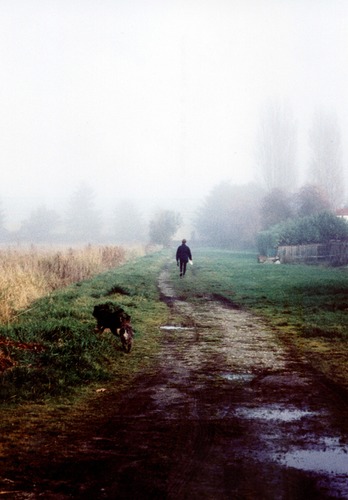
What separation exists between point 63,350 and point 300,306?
8.65 meters

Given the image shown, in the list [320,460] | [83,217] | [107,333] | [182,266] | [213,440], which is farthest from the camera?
[83,217]

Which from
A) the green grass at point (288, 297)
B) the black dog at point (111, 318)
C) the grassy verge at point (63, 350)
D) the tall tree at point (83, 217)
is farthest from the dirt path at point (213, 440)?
the tall tree at point (83, 217)

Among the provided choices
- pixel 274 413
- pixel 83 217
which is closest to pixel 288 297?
pixel 274 413

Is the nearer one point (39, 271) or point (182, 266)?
point (39, 271)

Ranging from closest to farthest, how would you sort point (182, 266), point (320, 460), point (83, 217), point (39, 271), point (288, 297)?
point (320, 460)
point (288, 297)
point (39, 271)
point (182, 266)
point (83, 217)

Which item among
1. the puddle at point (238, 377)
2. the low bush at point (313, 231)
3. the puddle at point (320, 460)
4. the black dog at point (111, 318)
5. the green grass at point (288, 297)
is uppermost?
the low bush at point (313, 231)

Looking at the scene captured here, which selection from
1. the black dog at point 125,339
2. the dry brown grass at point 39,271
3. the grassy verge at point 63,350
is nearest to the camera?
the grassy verge at point 63,350

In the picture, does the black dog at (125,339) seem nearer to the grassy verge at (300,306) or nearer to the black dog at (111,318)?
the black dog at (111,318)

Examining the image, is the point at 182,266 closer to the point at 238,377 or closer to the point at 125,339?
the point at 125,339

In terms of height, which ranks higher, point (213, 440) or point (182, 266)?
point (182, 266)

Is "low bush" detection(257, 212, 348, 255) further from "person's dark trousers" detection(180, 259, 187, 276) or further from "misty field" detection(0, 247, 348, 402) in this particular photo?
"misty field" detection(0, 247, 348, 402)

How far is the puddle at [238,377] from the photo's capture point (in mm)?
7828

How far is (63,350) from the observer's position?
8898 millimetres

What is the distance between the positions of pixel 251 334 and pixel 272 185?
2187 inches
